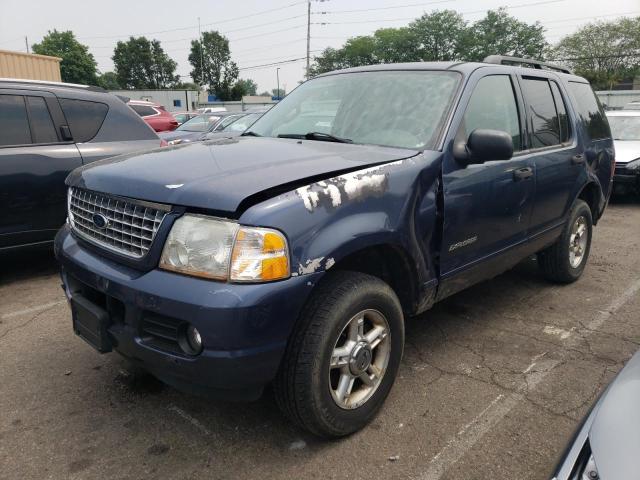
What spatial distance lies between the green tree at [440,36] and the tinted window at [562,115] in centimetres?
8278

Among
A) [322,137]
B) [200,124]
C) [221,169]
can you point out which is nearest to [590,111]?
[322,137]

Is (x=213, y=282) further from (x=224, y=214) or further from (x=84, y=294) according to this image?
(x=84, y=294)

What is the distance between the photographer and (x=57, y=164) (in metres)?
4.67

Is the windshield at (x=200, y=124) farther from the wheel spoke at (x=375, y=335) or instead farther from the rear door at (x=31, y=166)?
the wheel spoke at (x=375, y=335)

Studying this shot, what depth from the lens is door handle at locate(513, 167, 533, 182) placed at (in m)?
3.42

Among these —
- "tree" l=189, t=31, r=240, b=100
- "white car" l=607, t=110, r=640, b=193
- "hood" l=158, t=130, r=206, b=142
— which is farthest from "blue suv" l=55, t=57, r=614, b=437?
"tree" l=189, t=31, r=240, b=100

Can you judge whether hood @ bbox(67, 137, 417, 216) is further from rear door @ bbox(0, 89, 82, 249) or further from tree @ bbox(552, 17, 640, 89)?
tree @ bbox(552, 17, 640, 89)

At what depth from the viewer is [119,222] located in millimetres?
2379

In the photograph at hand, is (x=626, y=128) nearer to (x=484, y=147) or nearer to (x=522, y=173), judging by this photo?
(x=522, y=173)

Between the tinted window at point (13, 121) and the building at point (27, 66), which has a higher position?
the building at point (27, 66)

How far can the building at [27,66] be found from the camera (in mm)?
13953

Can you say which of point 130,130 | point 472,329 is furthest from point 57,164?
point 472,329

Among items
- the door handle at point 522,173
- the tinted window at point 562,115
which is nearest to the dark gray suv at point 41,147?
the door handle at point 522,173

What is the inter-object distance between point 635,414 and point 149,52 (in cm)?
10696
